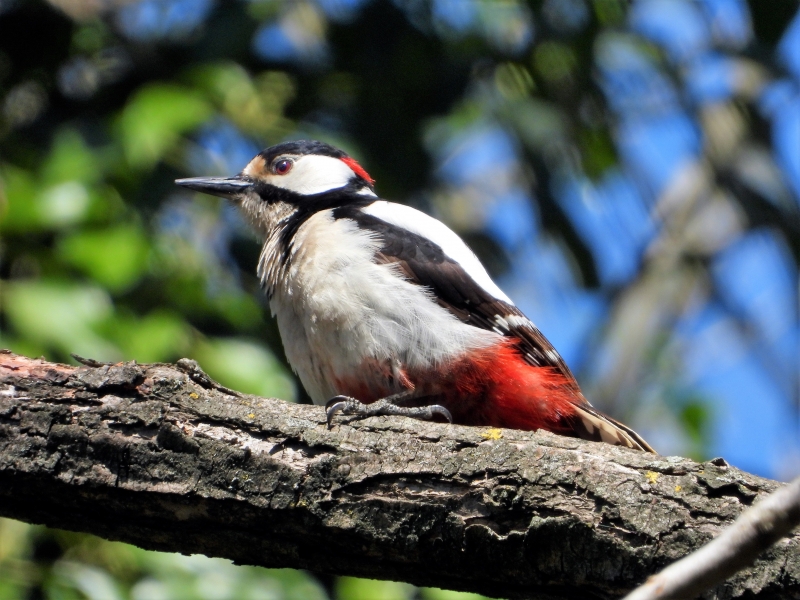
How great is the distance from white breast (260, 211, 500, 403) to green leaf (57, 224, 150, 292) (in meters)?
0.74

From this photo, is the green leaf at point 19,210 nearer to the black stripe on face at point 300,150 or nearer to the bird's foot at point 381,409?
Answer: the black stripe on face at point 300,150

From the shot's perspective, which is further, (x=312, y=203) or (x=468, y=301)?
(x=312, y=203)

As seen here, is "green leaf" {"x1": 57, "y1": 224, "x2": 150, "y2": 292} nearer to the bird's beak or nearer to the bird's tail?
the bird's beak

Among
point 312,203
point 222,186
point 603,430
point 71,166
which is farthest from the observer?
point 222,186

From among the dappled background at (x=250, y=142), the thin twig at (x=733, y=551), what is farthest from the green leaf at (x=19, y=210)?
the thin twig at (x=733, y=551)

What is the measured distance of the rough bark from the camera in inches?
118

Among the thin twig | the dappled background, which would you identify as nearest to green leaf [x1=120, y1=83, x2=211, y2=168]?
the dappled background

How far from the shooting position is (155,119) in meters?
4.84

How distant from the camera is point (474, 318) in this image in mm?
4250

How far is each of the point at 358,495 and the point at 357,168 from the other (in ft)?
8.73

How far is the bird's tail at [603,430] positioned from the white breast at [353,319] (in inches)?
18.5

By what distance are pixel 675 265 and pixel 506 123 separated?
13.4 feet

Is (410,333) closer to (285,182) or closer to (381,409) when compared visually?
(381,409)

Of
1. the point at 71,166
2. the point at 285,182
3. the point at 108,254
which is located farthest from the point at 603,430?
the point at 71,166
